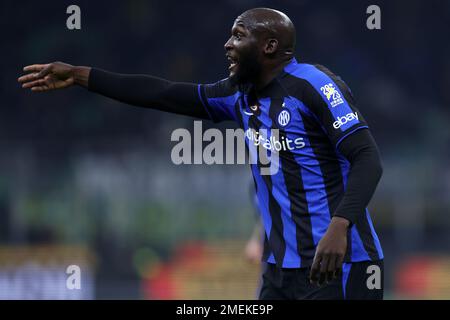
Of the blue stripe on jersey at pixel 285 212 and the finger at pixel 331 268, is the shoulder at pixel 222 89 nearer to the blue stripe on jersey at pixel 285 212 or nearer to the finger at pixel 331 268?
the blue stripe on jersey at pixel 285 212

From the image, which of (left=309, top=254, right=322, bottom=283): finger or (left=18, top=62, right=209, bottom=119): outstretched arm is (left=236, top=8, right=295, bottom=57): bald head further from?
(left=309, top=254, right=322, bottom=283): finger

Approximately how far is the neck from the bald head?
0.04 m

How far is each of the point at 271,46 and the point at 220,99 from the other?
405 millimetres

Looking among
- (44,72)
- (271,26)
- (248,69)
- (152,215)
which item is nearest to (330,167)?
(248,69)

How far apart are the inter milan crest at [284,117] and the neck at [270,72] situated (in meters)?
0.21

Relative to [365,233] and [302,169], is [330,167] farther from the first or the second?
[365,233]

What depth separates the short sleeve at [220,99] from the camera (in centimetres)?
432

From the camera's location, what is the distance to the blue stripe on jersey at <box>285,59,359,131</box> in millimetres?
3775

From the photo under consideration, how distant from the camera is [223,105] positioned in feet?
14.3

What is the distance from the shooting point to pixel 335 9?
1515 cm

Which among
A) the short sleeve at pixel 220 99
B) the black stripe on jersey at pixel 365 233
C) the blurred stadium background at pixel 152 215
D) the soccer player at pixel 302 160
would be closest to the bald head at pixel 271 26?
the soccer player at pixel 302 160

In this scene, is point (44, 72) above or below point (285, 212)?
above
